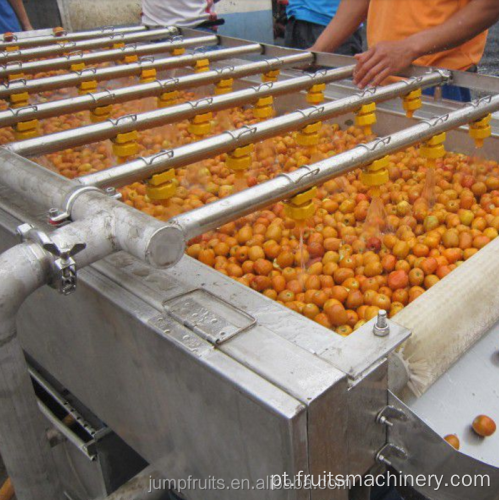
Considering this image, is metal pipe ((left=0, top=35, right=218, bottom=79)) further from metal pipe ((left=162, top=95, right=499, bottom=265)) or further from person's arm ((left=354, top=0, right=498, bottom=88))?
metal pipe ((left=162, top=95, right=499, bottom=265))

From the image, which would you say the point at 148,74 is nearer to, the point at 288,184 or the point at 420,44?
the point at 420,44

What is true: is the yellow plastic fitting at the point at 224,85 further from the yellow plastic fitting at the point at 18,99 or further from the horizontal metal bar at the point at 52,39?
the horizontal metal bar at the point at 52,39

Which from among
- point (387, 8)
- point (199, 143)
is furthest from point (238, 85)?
point (199, 143)

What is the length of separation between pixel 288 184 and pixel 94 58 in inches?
96.0

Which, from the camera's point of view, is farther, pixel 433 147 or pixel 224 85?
pixel 224 85

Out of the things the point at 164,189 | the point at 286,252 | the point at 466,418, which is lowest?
the point at 466,418

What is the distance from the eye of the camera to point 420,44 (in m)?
3.07

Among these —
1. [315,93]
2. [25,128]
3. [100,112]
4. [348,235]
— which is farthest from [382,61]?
[25,128]

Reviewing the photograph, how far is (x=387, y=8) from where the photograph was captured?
12.0 feet

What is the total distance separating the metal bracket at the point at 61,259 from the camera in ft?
3.45

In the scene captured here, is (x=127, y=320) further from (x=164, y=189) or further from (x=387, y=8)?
(x=387, y=8)

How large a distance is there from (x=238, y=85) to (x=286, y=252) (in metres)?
2.19

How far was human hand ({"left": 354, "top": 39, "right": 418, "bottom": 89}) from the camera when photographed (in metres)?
3.00

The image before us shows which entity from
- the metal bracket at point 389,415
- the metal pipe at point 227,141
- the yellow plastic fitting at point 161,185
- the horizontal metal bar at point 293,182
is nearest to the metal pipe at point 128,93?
the metal pipe at point 227,141
